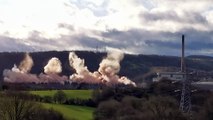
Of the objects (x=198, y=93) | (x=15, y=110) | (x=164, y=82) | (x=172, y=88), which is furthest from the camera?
(x=164, y=82)

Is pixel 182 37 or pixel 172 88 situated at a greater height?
pixel 182 37

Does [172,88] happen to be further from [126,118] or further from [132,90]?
[126,118]

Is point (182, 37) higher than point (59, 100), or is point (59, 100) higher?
point (182, 37)

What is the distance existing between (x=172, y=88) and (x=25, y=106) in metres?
86.3

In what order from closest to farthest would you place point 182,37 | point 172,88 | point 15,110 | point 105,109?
point 15,110 → point 105,109 → point 182,37 → point 172,88

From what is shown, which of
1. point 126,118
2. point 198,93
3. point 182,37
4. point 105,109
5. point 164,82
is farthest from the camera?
point 164,82

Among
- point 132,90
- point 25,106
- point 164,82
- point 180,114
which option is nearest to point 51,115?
point 25,106

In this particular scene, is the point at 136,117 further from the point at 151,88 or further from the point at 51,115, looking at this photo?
the point at 151,88

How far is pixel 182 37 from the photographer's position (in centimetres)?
12825

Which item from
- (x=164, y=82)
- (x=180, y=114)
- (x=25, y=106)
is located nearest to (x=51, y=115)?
(x=25, y=106)

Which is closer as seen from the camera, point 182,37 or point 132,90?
point 182,37

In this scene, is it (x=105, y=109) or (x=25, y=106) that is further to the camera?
(x=105, y=109)

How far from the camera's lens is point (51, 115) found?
91.0 meters

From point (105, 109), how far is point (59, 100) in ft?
105
